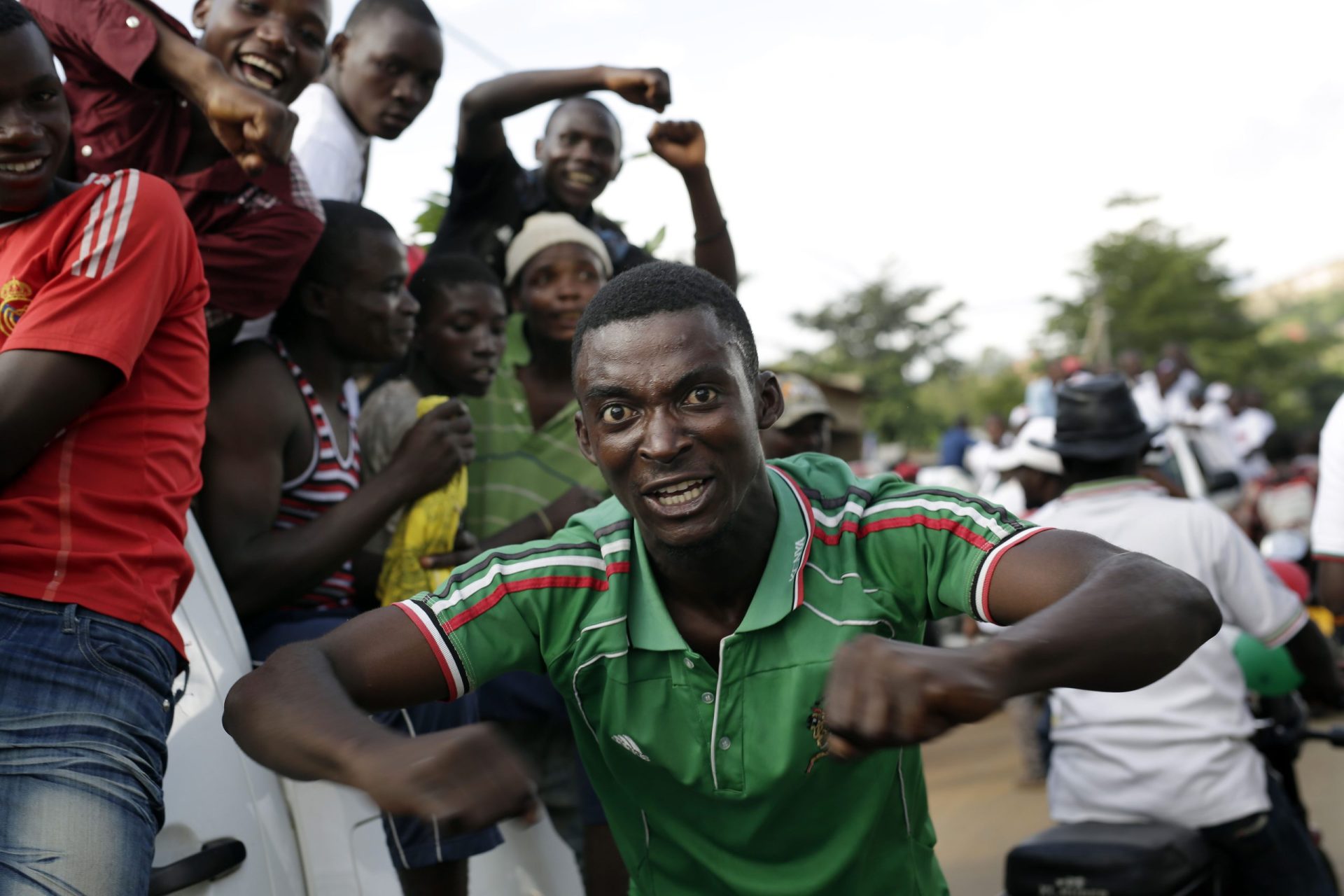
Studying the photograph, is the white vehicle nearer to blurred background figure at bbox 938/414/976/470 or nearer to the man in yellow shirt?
the man in yellow shirt

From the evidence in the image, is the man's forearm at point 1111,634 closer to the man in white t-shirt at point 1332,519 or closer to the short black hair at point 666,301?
the short black hair at point 666,301

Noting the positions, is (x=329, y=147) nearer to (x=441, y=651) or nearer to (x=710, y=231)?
(x=710, y=231)

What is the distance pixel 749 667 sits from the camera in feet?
7.20

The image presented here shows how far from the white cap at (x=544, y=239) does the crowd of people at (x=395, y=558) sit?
2.57ft

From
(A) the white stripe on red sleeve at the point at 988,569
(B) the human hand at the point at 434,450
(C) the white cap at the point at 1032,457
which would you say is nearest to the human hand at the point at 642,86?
(B) the human hand at the point at 434,450

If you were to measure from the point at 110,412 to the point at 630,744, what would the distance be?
101 cm

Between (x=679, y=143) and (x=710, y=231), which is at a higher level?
(x=679, y=143)

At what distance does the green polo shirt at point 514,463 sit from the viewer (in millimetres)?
3404

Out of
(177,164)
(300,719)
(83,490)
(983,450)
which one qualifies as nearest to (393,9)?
(177,164)

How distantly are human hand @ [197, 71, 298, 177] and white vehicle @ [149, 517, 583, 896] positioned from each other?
703 millimetres

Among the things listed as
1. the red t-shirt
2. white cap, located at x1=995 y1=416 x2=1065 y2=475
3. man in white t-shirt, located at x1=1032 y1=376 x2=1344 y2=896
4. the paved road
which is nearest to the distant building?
the paved road

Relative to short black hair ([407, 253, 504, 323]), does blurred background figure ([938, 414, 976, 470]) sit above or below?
below

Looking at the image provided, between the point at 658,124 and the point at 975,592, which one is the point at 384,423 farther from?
the point at 975,592

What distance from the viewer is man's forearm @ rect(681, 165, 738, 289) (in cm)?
362
